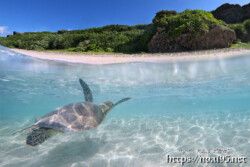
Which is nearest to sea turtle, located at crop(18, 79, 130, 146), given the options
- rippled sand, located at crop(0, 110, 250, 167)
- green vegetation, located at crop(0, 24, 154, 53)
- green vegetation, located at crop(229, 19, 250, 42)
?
rippled sand, located at crop(0, 110, 250, 167)

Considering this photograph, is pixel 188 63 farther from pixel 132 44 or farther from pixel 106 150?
pixel 132 44

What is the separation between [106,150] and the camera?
5664 millimetres

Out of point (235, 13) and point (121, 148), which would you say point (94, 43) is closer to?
point (121, 148)

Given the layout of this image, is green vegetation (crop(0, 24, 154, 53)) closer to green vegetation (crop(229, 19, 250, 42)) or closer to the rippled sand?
green vegetation (crop(229, 19, 250, 42))

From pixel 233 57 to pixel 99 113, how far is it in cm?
920

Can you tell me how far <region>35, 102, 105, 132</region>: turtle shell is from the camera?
14.9 ft

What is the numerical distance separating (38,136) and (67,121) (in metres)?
0.89

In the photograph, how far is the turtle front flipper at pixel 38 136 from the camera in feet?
12.5

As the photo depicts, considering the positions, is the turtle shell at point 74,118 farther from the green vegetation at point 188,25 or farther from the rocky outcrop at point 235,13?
the rocky outcrop at point 235,13

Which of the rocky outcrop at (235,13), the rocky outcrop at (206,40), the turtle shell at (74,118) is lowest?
the turtle shell at (74,118)

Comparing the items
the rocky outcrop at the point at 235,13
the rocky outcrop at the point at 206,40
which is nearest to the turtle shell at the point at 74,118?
the rocky outcrop at the point at 206,40

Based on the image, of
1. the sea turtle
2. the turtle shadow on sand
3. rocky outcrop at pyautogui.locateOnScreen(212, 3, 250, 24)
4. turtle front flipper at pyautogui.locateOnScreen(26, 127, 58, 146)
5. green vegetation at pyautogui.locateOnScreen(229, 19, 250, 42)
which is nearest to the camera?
turtle front flipper at pyautogui.locateOnScreen(26, 127, 58, 146)

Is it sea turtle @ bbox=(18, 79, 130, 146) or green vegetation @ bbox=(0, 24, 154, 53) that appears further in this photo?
green vegetation @ bbox=(0, 24, 154, 53)

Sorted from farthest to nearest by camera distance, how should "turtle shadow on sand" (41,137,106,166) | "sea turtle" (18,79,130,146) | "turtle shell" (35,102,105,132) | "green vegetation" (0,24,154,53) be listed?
"green vegetation" (0,24,154,53) → "turtle shadow on sand" (41,137,106,166) → "turtle shell" (35,102,105,132) → "sea turtle" (18,79,130,146)
